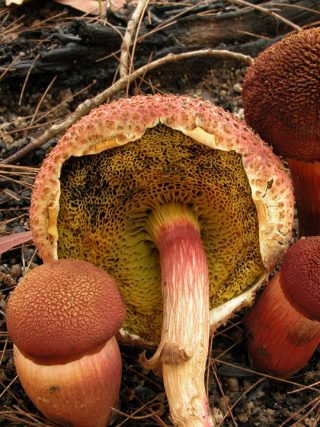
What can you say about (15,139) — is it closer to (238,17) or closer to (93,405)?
(238,17)

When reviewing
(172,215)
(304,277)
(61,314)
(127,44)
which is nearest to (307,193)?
(304,277)

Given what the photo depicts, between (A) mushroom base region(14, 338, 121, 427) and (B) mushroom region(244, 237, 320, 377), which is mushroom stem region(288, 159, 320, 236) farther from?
(A) mushroom base region(14, 338, 121, 427)

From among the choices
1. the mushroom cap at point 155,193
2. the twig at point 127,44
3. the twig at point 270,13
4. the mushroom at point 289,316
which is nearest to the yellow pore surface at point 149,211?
the mushroom cap at point 155,193

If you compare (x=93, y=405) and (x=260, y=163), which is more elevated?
(x=260, y=163)

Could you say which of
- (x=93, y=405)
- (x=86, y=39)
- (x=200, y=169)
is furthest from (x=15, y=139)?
(x=93, y=405)

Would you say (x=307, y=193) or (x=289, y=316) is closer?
(x=289, y=316)

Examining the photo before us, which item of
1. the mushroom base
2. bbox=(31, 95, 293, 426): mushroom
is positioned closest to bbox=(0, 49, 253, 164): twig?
bbox=(31, 95, 293, 426): mushroom

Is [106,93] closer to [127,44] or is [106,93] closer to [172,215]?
[127,44]
